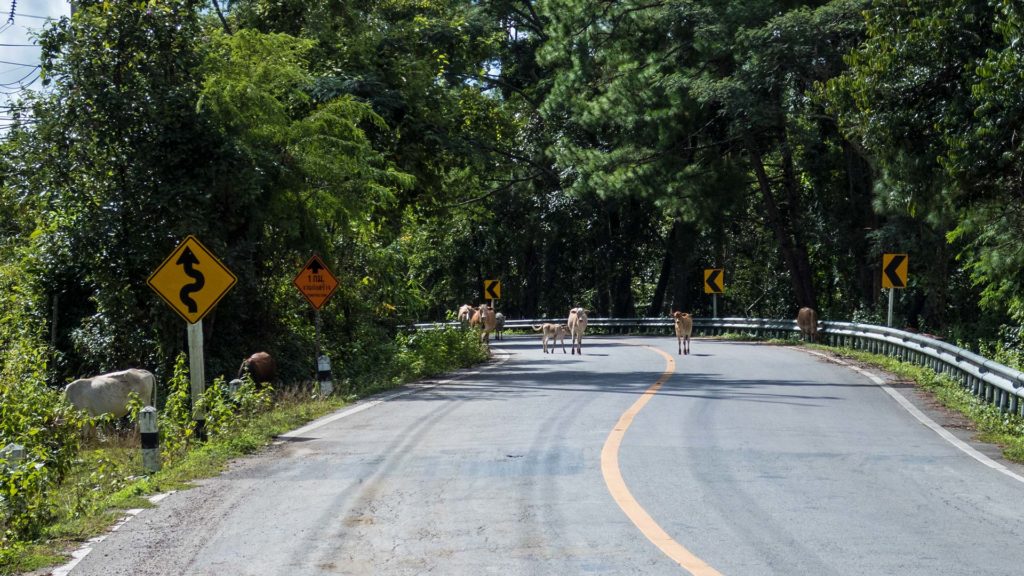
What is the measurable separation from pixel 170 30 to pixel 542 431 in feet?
40.4

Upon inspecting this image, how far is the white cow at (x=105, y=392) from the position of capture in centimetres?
1734

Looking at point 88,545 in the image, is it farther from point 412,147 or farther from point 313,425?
point 412,147

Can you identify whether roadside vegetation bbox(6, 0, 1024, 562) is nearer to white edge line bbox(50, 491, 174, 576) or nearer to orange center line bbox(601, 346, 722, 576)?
white edge line bbox(50, 491, 174, 576)

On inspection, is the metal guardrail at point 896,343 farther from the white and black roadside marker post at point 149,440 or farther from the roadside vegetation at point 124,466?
the white and black roadside marker post at point 149,440

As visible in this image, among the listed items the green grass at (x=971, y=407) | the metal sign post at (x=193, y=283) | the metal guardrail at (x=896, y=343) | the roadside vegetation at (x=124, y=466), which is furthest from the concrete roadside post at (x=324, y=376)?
the metal guardrail at (x=896, y=343)

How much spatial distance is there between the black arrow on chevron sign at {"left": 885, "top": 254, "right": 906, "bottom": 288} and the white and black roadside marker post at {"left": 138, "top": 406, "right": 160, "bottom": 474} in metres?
19.3

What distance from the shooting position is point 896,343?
2580 cm

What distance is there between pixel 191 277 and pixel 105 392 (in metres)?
4.62

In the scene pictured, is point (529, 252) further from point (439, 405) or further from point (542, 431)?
point (542, 431)

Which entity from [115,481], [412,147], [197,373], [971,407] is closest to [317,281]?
[197,373]

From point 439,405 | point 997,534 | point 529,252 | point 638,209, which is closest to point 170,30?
point 439,405

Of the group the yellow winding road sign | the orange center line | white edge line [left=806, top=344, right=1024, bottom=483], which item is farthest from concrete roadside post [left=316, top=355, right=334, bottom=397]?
white edge line [left=806, top=344, right=1024, bottom=483]

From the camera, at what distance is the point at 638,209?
52719mm

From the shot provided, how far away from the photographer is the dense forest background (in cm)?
1786
